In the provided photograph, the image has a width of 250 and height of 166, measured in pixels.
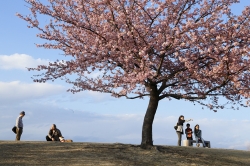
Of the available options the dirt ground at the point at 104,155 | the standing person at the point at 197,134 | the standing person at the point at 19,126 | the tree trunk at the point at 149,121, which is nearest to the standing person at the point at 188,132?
the standing person at the point at 197,134

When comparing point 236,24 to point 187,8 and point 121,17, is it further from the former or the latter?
point 121,17

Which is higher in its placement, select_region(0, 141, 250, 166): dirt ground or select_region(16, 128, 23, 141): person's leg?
select_region(16, 128, 23, 141): person's leg

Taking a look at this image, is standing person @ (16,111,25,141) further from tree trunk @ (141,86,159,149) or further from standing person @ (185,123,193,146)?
standing person @ (185,123,193,146)

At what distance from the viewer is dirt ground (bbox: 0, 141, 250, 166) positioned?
1712 centimetres

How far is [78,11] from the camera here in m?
20.3

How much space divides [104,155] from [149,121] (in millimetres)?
3306

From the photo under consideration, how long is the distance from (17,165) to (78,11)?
7997 mm

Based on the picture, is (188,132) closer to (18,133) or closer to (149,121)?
(149,121)

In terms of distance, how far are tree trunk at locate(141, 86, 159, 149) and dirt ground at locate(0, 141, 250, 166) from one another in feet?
1.43

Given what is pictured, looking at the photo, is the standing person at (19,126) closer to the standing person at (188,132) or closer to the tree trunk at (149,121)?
the tree trunk at (149,121)

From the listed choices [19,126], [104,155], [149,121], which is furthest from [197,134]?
[19,126]

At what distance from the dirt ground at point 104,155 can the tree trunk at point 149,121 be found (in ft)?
1.43

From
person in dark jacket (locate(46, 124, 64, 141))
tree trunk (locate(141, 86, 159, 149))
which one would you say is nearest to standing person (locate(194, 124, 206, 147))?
tree trunk (locate(141, 86, 159, 149))

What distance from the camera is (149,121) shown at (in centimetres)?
2050
